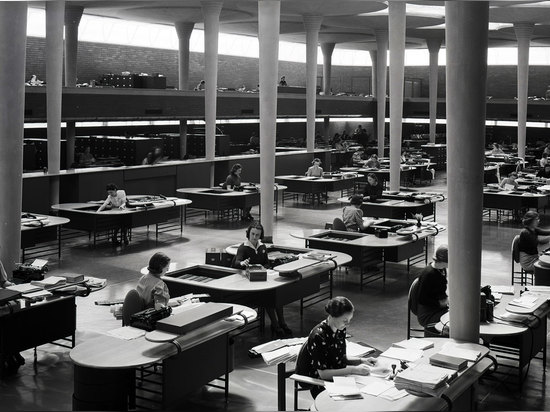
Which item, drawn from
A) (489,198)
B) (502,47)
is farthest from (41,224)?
(502,47)

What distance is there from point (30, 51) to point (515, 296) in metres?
23.0

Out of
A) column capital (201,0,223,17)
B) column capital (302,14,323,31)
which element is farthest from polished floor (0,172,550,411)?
column capital (302,14,323,31)

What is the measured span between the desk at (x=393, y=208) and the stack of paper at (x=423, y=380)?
11.0 m

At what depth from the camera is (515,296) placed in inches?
356

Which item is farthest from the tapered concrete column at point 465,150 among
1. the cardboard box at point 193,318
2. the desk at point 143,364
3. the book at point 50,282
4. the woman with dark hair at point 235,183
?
the woman with dark hair at point 235,183

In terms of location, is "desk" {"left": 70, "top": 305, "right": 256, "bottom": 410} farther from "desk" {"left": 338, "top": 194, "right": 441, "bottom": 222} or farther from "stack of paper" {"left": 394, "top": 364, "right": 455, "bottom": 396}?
"desk" {"left": 338, "top": 194, "right": 441, "bottom": 222}

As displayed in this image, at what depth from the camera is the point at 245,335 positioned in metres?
10.1

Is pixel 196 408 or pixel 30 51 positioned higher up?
pixel 30 51

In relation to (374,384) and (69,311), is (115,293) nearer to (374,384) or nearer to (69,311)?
(69,311)

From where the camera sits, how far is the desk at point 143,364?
651 centimetres

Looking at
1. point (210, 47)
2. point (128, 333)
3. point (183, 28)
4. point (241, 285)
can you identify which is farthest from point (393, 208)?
point (183, 28)

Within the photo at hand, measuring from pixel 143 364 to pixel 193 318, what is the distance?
98 cm

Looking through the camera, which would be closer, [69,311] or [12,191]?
[69,311]

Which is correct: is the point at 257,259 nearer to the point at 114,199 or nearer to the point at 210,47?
the point at 114,199
